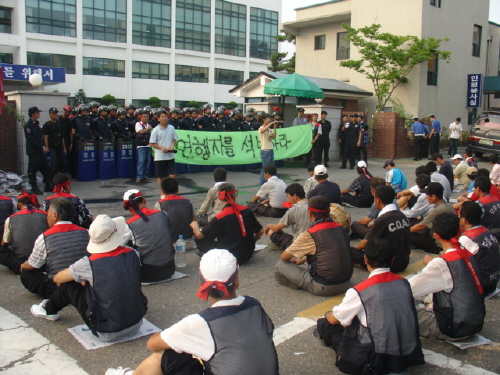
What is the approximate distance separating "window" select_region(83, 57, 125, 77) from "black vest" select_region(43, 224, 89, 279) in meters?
40.0

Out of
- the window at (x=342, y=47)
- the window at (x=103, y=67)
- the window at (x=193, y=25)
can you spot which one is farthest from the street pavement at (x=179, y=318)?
the window at (x=193, y=25)

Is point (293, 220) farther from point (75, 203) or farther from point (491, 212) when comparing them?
point (75, 203)

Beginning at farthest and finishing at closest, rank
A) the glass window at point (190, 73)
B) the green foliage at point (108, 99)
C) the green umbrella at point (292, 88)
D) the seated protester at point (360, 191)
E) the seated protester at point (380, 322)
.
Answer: the glass window at point (190, 73), the green foliage at point (108, 99), the green umbrella at point (292, 88), the seated protester at point (360, 191), the seated protester at point (380, 322)

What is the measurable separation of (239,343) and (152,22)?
152 ft

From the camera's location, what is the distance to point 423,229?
789cm

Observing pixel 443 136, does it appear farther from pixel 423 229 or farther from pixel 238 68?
pixel 238 68

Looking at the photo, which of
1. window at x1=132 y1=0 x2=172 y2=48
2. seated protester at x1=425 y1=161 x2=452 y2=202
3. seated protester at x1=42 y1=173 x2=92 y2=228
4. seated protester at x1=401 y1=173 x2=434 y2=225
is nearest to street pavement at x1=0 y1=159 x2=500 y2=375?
seated protester at x1=401 y1=173 x2=434 y2=225

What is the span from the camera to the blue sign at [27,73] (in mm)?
19891

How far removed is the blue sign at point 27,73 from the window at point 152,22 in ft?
82.2

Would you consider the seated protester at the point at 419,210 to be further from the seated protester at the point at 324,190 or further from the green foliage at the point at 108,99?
the green foliage at the point at 108,99

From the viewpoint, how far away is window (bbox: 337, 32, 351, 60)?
96.2 feet

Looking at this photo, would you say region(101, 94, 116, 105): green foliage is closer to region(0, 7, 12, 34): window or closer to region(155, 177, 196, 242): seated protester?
region(0, 7, 12, 34): window

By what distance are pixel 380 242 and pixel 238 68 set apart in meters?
51.1

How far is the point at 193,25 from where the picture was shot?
48.9 metres
